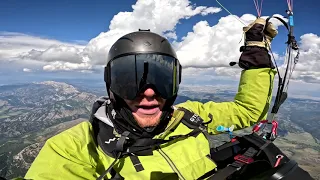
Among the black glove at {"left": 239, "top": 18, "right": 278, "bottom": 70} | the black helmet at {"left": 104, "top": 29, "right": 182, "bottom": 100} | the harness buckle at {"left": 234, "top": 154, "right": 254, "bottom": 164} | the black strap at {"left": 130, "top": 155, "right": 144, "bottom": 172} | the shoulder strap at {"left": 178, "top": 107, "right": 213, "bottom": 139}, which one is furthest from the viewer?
the black glove at {"left": 239, "top": 18, "right": 278, "bottom": 70}

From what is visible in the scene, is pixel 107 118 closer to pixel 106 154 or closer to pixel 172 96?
pixel 106 154

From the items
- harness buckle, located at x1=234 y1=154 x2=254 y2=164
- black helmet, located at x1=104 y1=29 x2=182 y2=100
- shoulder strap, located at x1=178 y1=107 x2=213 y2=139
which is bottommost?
harness buckle, located at x1=234 y1=154 x2=254 y2=164

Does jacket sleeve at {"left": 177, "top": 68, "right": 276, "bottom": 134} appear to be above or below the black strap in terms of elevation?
above

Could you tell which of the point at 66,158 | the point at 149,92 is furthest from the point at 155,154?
the point at 66,158

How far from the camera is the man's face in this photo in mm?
2145

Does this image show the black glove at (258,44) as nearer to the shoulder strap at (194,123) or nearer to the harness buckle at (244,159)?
the shoulder strap at (194,123)

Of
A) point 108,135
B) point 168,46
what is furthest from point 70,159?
point 168,46

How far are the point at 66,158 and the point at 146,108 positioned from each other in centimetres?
79

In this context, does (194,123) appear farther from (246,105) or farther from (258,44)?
(258,44)

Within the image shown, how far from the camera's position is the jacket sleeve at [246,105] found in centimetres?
253

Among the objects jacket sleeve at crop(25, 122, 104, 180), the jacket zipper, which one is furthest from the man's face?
jacket sleeve at crop(25, 122, 104, 180)

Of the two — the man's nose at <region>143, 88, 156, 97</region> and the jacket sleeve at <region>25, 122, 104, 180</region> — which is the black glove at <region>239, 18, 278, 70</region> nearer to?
the man's nose at <region>143, 88, 156, 97</region>

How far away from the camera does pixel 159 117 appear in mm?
2221

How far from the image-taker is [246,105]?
8.55ft
